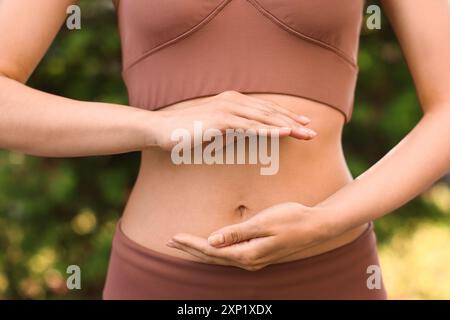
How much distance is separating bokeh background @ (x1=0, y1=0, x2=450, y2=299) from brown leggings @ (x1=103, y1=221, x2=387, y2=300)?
48.4 inches

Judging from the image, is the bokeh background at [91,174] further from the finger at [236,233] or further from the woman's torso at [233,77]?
the finger at [236,233]

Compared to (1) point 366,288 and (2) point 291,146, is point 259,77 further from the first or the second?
(1) point 366,288

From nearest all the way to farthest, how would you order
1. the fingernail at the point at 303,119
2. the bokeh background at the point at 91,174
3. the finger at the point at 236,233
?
the finger at the point at 236,233, the fingernail at the point at 303,119, the bokeh background at the point at 91,174

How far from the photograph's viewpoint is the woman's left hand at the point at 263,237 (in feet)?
4.58

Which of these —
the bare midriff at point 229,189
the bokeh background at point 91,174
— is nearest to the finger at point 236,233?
the bare midriff at point 229,189

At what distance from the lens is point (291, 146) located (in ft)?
5.18

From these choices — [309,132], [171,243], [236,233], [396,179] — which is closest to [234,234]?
[236,233]

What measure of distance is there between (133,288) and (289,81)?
55 cm

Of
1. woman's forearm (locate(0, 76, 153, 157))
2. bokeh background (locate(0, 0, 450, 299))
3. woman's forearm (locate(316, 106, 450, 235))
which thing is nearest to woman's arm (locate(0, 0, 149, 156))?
woman's forearm (locate(0, 76, 153, 157))

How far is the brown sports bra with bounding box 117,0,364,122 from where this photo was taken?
1.54 meters

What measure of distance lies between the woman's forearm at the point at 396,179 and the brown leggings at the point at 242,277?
143 mm

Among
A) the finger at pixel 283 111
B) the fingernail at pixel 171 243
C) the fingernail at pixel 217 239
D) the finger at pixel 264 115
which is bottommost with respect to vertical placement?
the fingernail at pixel 217 239

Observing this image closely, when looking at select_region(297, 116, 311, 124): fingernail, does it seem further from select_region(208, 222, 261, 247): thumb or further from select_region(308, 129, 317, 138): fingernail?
select_region(208, 222, 261, 247): thumb

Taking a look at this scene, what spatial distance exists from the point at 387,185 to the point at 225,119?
36cm
